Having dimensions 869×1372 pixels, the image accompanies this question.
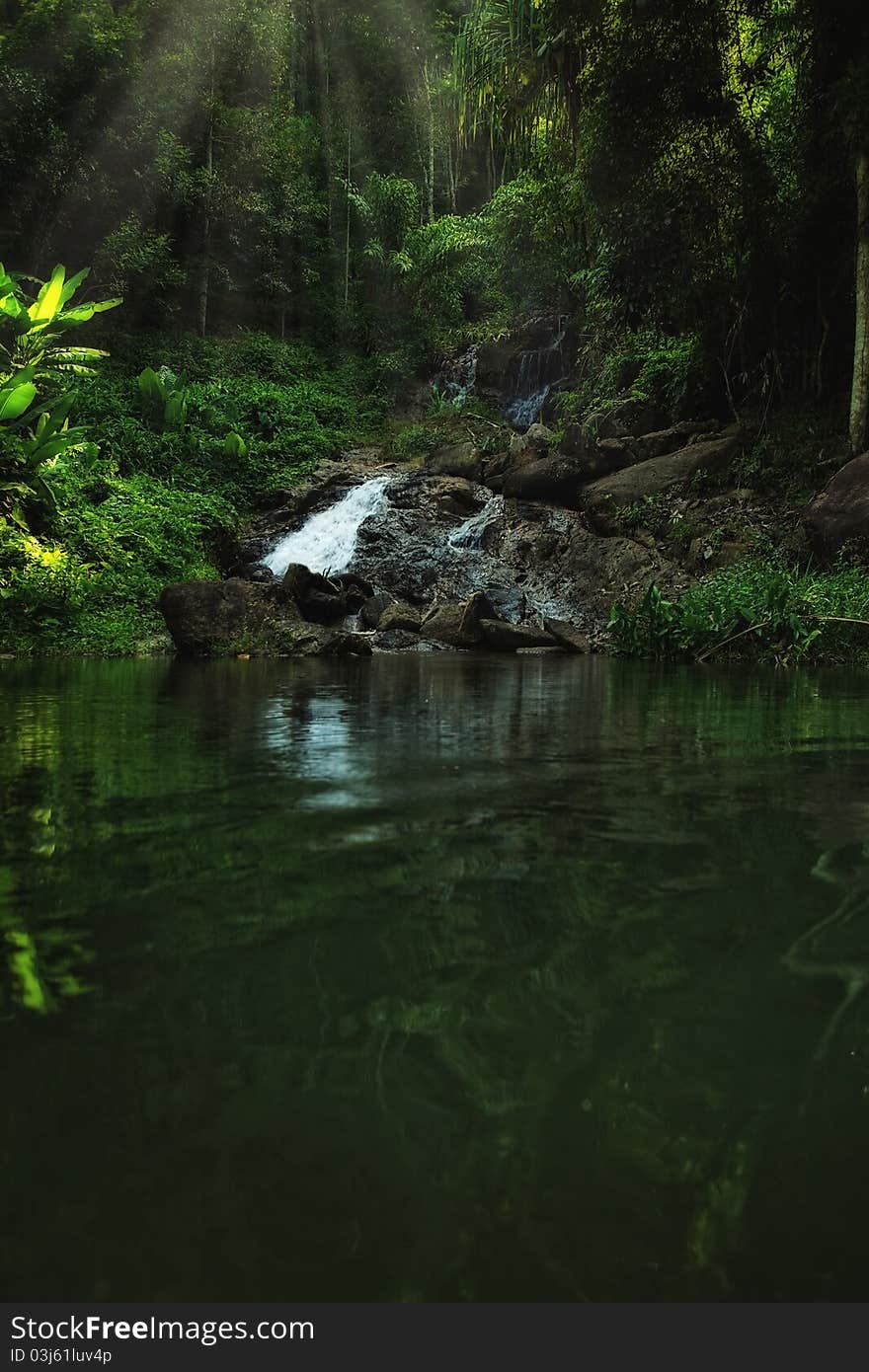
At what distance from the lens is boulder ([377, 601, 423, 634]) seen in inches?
452

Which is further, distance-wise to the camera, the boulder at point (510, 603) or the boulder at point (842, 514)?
the boulder at point (510, 603)

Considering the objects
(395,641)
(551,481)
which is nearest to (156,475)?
(551,481)

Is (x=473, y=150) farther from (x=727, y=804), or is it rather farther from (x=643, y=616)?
(x=727, y=804)

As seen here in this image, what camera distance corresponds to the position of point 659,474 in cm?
1325

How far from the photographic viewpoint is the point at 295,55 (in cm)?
3105

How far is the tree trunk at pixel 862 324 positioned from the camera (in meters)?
10.6

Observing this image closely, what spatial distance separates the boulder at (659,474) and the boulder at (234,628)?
5.73 meters

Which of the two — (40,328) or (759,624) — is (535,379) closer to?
(40,328)

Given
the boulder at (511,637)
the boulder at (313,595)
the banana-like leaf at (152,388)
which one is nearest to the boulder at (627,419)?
the boulder at (511,637)

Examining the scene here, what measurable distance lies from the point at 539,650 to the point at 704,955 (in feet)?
31.0

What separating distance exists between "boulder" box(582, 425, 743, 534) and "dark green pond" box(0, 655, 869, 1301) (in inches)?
468

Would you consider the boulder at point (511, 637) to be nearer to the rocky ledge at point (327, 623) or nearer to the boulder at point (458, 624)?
the rocky ledge at point (327, 623)

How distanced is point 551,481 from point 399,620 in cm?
454

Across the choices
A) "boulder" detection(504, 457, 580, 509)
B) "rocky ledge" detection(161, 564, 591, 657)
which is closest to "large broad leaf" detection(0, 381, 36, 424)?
"rocky ledge" detection(161, 564, 591, 657)
